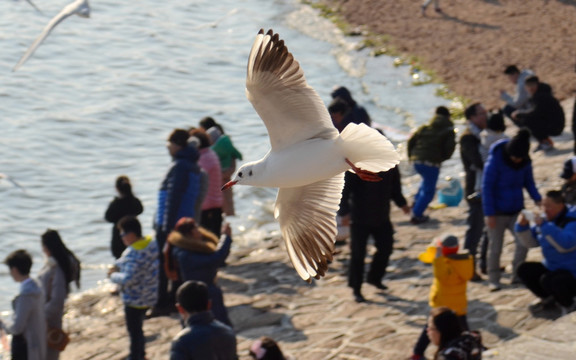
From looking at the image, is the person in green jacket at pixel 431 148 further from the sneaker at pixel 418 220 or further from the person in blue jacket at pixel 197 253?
the person in blue jacket at pixel 197 253

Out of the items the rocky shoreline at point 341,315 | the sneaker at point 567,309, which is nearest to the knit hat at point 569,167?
the rocky shoreline at point 341,315

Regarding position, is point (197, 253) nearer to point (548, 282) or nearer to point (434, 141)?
point (548, 282)

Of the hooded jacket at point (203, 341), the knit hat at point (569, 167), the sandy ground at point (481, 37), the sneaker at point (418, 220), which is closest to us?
the hooded jacket at point (203, 341)

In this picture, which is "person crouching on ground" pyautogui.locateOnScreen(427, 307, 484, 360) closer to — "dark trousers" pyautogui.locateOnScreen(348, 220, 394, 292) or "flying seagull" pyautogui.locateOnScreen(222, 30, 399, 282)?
"flying seagull" pyautogui.locateOnScreen(222, 30, 399, 282)

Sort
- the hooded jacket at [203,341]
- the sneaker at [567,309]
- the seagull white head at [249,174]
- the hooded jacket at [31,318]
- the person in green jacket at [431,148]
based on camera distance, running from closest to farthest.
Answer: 1. the seagull white head at [249,174]
2. the hooded jacket at [203,341]
3. the hooded jacket at [31,318]
4. the sneaker at [567,309]
5. the person in green jacket at [431,148]

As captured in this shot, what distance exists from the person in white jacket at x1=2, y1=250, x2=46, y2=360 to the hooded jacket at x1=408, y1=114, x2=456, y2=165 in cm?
455

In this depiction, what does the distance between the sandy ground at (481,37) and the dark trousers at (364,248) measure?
788cm

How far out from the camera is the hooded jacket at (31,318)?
7.25 metres

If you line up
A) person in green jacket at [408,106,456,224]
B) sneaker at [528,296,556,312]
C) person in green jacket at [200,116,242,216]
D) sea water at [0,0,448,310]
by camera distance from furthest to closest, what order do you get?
sea water at [0,0,448,310]
person in green jacket at [408,106,456,224]
person in green jacket at [200,116,242,216]
sneaker at [528,296,556,312]

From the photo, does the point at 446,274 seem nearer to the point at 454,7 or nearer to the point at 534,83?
the point at 534,83

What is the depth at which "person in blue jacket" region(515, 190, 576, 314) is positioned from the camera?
766 centimetres

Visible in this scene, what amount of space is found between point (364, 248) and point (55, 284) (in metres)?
2.57

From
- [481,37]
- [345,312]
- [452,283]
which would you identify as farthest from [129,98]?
[452,283]

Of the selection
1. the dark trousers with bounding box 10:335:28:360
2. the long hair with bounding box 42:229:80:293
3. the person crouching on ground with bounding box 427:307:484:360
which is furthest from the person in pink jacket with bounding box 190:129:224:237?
the person crouching on ground with bounding box 427:307:484:360
